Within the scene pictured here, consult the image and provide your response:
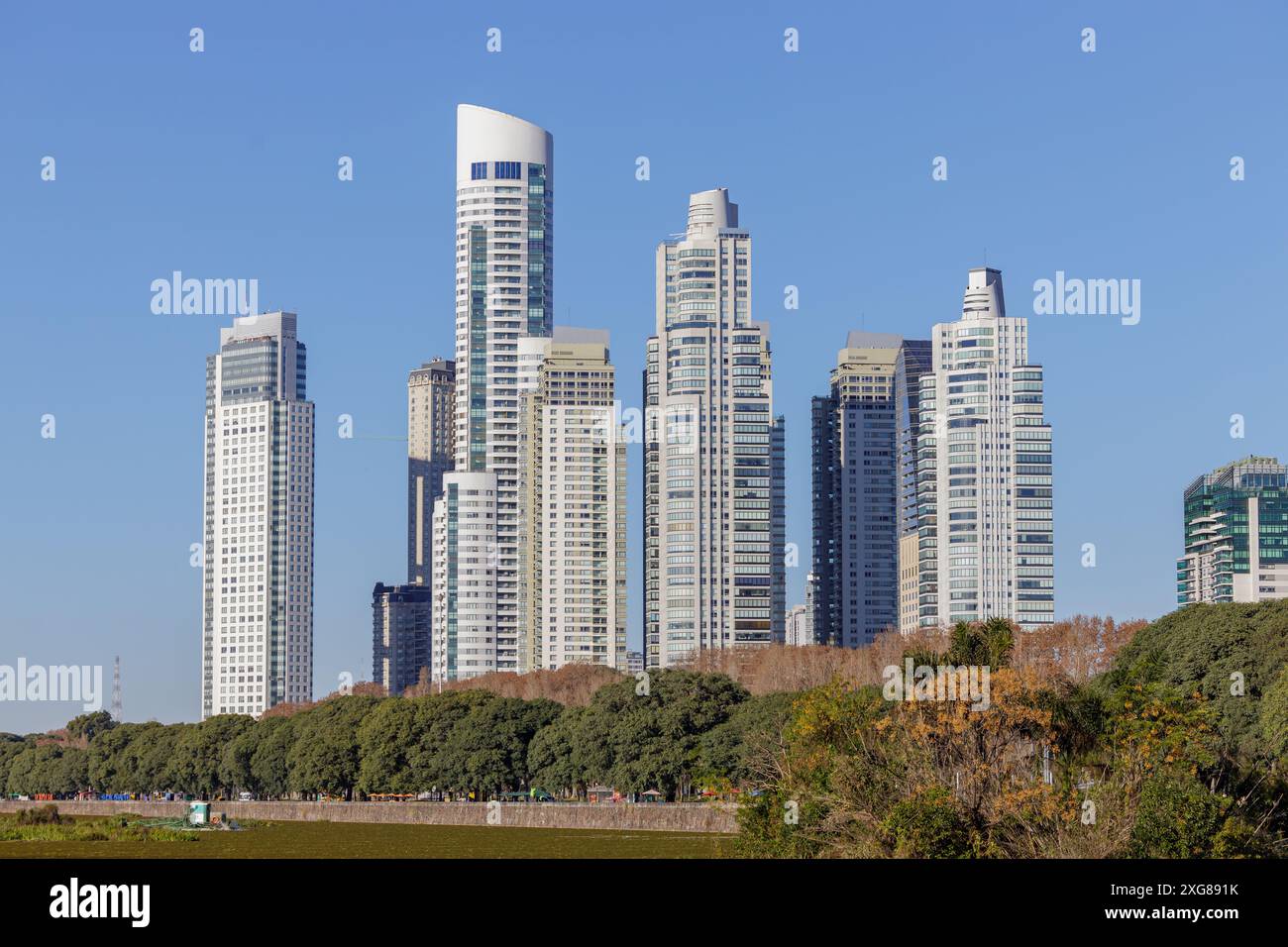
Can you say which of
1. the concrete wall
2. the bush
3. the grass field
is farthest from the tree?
the grass field

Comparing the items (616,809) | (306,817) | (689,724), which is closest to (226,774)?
(306,817)

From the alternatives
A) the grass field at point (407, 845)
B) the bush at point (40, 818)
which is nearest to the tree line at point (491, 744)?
the grass field at point (407, 845)

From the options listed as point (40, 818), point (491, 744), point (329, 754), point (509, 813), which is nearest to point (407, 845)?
point (509, 813)

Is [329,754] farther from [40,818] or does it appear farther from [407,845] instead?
[407,845]

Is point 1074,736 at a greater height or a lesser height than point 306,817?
greater
